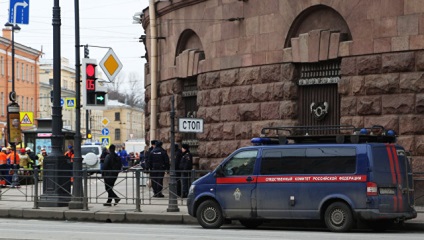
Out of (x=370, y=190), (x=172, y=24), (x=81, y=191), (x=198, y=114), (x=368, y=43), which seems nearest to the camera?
(x=370, y=190)

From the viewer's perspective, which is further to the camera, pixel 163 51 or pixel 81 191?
pixel 163 51

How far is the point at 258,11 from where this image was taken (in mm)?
24438

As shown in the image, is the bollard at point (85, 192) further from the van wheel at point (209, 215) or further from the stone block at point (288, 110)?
the stone block at point (288, 110)

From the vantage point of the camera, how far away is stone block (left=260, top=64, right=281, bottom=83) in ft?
78.0

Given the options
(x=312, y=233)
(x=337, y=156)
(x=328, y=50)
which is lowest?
(x=312, y=233)

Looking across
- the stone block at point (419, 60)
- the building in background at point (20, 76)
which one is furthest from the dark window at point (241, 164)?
the building in background at point (20, 76)

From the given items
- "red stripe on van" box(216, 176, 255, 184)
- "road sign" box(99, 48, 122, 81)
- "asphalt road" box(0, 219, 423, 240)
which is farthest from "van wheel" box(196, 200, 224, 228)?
"road sign" box(99, 48, 122, 81)

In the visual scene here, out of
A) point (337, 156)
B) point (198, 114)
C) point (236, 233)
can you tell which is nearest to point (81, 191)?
point (198, 114)

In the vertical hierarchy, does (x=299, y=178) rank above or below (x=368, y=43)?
below

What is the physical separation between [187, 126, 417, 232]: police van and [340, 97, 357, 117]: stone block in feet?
10.1

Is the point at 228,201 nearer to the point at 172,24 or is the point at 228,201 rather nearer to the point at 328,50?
the point at 328,50

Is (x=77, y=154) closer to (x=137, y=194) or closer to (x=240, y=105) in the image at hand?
(x=137, y=194)

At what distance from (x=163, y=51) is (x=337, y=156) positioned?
12.2 meters

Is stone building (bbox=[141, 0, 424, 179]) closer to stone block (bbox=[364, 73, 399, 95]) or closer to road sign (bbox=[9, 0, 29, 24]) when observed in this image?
stone block (bbox=[364, 73, 399, 95])
